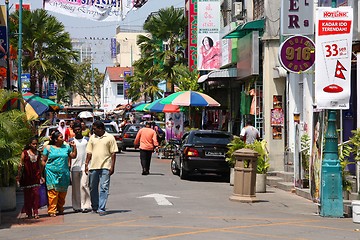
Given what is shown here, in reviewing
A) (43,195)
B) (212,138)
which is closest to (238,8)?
(212,138)

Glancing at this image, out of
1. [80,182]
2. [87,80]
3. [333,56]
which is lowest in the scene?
[80,182]

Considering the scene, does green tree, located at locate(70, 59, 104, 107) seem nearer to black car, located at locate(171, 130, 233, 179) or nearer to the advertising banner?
the advertising banner

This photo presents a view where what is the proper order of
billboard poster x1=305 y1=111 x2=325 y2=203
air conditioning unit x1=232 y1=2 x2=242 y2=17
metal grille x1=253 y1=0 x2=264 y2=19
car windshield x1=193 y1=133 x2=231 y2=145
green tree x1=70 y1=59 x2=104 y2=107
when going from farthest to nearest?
green tree x1=70 y1=59 x2=104 y2=107, air conditioning unit x1=232 y1=2 x2=242 y2=17, metal grille x1=253 y1=0 x2=264 y2=19, car windshield x1=193 y1=133 x2=231 y2=145, billboard poster x1=305 y1=111 x2=325 y2=203

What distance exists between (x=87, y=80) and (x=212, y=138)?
92.5 m

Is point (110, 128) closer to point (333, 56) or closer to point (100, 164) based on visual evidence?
point (100, 164)

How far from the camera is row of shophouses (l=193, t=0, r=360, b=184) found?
67.6 ft

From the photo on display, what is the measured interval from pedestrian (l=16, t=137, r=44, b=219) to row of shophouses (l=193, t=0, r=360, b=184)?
19.7 feet

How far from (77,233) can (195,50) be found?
98.9ft

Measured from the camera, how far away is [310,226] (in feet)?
44.4

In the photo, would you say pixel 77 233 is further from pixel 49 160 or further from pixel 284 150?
pixel 284 150

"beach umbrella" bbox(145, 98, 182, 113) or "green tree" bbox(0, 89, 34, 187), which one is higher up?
"beach umbrella" bbox(145, 98, 182, 113)

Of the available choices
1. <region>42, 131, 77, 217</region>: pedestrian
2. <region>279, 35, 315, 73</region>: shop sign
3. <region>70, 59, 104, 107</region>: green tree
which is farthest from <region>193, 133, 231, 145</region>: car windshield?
<region>70, 59, 104, 107</region>: green tree

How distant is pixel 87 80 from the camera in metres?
115

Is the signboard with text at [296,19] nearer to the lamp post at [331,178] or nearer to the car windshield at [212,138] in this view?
the car windshield at [212,138]
